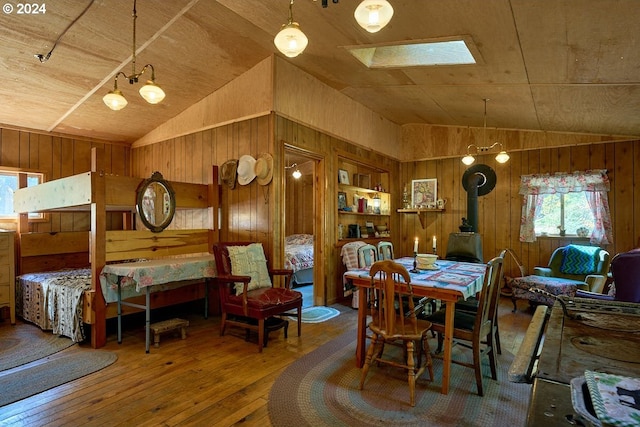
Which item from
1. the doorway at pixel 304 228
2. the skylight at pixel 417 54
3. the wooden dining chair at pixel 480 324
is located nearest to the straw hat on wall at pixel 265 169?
the doorway at pixel 304 228

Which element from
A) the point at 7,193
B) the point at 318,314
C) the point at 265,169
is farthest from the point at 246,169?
the point at 7,193

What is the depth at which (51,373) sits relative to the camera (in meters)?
2.58

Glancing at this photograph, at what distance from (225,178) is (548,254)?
15.8ft

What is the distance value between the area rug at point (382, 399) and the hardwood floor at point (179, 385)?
6.5 inches

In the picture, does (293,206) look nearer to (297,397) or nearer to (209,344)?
(209,344)

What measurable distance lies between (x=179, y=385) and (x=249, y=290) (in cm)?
114

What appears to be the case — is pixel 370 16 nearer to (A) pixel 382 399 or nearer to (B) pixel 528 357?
(B) pixel 528 357

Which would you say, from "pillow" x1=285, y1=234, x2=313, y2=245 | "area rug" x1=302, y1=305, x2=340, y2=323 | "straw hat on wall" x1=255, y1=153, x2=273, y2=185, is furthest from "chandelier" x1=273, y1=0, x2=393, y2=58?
"pillow" x1=285, y1=234, x2=313, y2=245

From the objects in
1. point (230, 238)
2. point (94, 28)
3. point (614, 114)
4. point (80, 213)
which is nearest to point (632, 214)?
point (614, 114)

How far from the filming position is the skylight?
117 inches

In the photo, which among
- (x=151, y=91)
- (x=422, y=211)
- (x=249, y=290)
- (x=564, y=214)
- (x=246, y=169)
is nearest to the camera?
(x=151, y=91)

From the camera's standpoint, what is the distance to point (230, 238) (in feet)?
14.0

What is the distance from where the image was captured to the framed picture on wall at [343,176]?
5.10 meters

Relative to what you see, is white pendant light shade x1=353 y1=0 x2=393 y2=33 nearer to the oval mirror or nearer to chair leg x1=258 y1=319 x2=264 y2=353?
chair leg x1=258 y1=319 x2=264 y2=353
